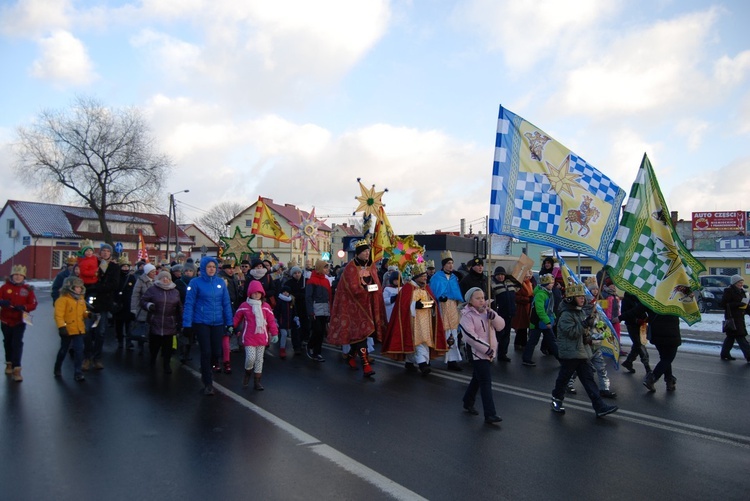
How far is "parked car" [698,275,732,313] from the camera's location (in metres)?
24.7

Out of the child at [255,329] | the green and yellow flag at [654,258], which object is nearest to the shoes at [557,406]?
the green and yellow flag at [654,258]

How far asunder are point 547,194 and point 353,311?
3772mm

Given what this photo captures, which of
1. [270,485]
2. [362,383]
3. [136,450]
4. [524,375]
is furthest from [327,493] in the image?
[524,375]

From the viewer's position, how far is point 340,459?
5219 mm

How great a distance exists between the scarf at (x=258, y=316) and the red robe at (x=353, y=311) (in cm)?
193

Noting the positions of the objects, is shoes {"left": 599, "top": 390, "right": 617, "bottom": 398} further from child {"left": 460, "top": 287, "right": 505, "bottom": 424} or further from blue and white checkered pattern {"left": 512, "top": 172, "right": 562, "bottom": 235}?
blue and white checkered pattern {"left": 512, "top": 172, "right": 562, "bottom": 235}

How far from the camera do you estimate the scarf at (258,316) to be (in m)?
8.38

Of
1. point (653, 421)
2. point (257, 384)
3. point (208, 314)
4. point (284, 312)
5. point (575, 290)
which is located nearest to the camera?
point (653, 421)

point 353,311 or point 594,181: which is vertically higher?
point 594,181

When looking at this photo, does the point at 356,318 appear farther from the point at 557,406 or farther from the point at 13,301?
the point at 13,301

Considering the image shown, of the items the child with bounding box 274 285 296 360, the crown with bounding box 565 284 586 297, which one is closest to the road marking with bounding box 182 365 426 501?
the crown with bounding box 565 284 586 297

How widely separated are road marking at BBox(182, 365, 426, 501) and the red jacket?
3994 millimetres

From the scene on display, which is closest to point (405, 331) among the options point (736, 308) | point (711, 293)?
point (736, 308)

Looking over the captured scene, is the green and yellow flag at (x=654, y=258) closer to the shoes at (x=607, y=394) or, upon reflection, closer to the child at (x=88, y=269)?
the shoes at (x=607, y=394)
